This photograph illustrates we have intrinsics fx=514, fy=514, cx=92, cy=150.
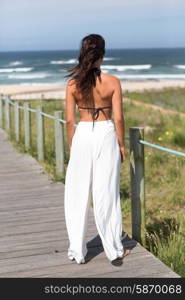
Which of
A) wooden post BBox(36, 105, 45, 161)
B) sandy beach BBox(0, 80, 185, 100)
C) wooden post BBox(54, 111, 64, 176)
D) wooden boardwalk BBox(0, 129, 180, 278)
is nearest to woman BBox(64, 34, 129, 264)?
wooden boardwalk BBox(0, 129, 180, 278)

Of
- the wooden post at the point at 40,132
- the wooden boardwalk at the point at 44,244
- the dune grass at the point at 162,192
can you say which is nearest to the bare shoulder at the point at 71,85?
the wooden boardwalk at the point at 44,244

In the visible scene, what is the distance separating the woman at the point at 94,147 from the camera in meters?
3.75

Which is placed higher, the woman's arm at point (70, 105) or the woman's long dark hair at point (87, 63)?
the woman's long dark hair at point (87, 63)

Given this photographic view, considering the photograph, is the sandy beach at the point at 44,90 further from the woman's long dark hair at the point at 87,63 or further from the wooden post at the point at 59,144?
the woman's long dark hair at the point at 87,63

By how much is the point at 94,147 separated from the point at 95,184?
29 centimetres

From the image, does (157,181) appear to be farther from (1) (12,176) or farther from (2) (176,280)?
(2) (176,280)

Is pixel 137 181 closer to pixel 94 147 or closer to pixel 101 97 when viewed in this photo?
pixel 94 147

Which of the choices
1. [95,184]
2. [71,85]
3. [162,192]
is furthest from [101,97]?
[162,192]

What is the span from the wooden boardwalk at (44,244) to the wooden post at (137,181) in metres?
0.13

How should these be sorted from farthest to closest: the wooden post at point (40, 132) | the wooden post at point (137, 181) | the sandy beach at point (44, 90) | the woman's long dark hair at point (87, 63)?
1. the sandy beach at point (44, 90)
2. the wooden post at point (40, 132)
3. the wooden post at point (137, 181)
4. the woman's long dark hair at point (87, 63)

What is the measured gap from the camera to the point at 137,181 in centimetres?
464

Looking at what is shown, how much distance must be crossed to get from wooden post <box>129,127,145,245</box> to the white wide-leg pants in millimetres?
658

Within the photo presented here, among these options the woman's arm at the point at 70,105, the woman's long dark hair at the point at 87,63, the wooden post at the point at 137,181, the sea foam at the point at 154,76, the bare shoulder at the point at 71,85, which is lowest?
the sea foam at the point at 154,76

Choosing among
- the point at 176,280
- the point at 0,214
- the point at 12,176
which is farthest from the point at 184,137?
the point at 176,280
